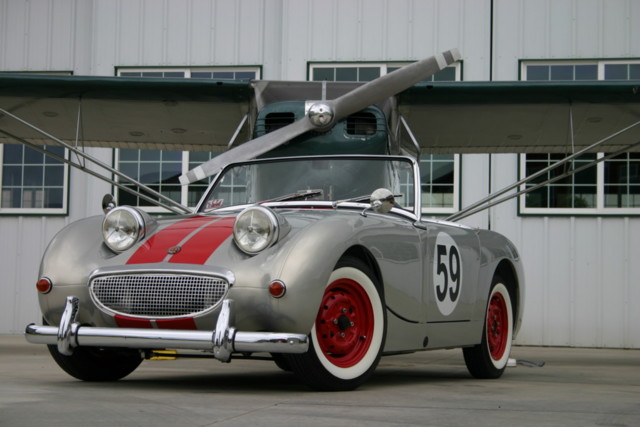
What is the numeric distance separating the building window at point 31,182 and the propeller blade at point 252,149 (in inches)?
307

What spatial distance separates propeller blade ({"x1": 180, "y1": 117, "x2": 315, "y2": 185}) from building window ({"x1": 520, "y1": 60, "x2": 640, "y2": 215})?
6461 millimetres

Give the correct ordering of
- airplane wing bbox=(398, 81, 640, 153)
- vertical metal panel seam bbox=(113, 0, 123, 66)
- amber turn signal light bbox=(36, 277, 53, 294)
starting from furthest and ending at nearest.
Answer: vertical metal panel seam bbox=(113, 0, 123, 66) → airplane wing bbox=(398, 81, 640, 153) → amber turn signal light bbox=(36, 277, 53, 294)

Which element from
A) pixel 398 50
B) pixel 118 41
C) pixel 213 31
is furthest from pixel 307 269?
pixel 118 41

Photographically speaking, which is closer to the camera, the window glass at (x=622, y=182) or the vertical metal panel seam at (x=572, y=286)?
the vertical metal panel seam at (x=572, y=286)

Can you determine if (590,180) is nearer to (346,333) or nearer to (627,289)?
(627,289)

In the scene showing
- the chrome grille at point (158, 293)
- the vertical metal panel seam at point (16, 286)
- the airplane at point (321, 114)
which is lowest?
the vertical metal panel seam at point (16, 286)

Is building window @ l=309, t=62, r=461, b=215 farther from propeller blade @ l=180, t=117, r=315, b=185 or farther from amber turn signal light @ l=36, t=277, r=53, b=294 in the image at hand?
amber turn signal light @ l=36, t=277, r=53, b=294

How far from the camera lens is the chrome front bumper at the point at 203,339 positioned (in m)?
4.82

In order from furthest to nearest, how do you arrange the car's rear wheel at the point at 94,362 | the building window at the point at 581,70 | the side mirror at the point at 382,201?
1. the building window at the point at 581,70
2. the side mirror at the point at 382,201
3. the car's rear wheel at the point at 94,362

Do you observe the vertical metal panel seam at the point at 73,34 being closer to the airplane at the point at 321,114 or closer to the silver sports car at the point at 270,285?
the airplane at the point at 321,114

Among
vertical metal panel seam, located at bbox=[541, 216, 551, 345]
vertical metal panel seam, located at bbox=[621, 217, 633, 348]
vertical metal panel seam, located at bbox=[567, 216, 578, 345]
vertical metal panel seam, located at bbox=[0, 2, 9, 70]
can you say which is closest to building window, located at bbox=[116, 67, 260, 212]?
vertical metal panel seam, located at bbox=[0, 2, 9, 70]

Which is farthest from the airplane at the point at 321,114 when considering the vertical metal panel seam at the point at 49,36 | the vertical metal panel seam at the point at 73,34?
the vertical metal panel seam at the point at 49,36

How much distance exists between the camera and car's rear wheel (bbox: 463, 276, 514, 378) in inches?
277

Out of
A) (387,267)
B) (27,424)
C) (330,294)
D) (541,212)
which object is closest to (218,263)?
(330,294)
